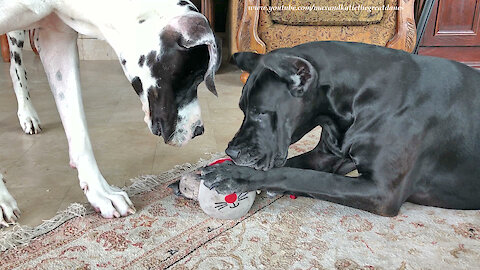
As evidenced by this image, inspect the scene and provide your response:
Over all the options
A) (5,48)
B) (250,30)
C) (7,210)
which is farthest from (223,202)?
(5,48)

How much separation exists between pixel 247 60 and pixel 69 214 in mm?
728

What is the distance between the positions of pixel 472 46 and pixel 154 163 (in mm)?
3179

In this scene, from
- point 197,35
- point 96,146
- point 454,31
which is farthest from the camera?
point 454,31

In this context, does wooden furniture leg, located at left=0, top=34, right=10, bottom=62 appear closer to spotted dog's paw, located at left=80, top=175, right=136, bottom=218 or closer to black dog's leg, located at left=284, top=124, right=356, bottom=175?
spotted dog's paw, located at left=80, top=175, right=136, bottom=218

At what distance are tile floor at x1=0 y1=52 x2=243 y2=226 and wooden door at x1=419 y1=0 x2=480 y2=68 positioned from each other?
1845 millimetres

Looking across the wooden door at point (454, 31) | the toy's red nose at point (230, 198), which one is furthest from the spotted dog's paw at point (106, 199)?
the wooden door at point (454, 31)

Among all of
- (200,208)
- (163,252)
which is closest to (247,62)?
(200,208)

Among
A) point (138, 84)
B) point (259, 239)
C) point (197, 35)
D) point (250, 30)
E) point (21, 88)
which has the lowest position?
point (259, 239)

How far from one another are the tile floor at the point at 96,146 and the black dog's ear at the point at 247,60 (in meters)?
0.57

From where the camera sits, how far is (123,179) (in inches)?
63.3

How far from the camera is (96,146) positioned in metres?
1.96

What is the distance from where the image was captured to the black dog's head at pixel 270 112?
1.23 metres

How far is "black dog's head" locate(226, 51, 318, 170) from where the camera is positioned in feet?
4.04

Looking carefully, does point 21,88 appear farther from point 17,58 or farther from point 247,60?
point 247,60
